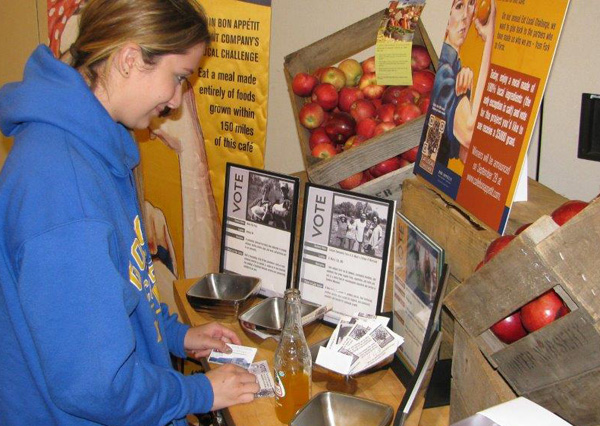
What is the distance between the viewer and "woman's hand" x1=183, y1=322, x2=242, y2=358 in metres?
1.57

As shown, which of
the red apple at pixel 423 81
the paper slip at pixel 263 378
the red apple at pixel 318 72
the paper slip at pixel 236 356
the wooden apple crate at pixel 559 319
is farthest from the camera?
the red apple at pixel 318 72

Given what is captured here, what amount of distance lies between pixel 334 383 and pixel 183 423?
1.15 ft

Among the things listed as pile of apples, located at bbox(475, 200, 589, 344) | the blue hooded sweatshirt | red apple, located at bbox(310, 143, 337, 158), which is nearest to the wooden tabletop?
the blue hooded sweatshirt

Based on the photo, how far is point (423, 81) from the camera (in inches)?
76.9

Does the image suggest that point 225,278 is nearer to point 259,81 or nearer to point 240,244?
point 240,244

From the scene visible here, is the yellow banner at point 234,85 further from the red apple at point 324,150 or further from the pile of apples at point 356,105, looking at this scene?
the red apple at point 324,150

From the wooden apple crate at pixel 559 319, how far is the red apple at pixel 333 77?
4.21 ft

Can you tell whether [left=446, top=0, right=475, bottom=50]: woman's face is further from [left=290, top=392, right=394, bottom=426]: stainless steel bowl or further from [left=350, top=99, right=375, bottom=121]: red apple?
[left=290, top=392, right=394, bottom=426]: stainless steel bowl

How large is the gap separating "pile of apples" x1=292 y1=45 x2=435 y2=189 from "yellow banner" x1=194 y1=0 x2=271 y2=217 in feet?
0.69

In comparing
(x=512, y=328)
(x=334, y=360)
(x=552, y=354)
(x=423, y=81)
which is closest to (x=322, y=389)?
(x=334, y=360)

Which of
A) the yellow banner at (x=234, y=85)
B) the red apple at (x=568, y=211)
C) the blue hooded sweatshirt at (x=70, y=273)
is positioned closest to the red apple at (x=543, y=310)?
the red apple at (x=568, y=211)

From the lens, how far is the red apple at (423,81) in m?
1.94

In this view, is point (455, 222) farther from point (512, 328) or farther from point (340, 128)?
point (340, 128)

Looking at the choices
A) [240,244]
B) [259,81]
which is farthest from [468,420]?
[259,81]
